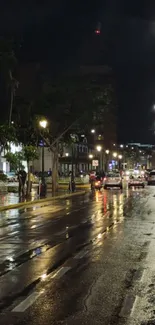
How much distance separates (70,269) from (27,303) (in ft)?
8.38

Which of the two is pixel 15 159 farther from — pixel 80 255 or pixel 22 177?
pixel 80 255

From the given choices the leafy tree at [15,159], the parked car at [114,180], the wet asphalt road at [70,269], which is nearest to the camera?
the wet asphalt road at [70,269]

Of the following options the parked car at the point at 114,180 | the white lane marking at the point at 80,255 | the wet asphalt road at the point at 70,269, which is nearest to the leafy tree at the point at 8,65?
the parked car at the point at 114,180

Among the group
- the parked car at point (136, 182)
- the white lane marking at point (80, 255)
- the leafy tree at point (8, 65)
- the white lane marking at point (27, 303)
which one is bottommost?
the white lane marking at point (27, 303)

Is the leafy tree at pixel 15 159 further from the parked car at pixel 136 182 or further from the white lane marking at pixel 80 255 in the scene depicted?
the parked car at pixel 136 182

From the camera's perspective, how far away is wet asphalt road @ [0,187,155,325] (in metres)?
6.74

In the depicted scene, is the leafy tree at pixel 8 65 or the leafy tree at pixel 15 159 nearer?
the leafy tree at pixel 15 159

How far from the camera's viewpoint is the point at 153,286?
8219mm

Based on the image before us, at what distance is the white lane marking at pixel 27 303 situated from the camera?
6.84 metres

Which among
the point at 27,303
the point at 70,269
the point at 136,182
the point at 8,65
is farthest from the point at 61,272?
the point at 136,182

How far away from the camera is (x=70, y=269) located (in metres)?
9.67

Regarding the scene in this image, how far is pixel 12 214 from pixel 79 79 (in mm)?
21413

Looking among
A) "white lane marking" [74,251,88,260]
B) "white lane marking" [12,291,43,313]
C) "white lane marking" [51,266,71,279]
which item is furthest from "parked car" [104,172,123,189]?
"white lane marking" [12,291,43,313]

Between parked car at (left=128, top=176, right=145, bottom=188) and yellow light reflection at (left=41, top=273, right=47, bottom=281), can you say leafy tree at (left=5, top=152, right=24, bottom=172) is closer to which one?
parked car at (left=128, top=176, right=145, bottom=188)
